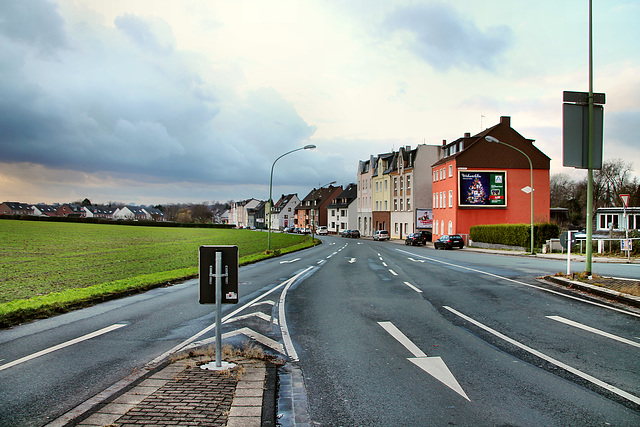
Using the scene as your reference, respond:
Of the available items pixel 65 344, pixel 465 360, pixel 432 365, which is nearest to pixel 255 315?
pixel 65 344

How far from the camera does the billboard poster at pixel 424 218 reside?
6575 cm

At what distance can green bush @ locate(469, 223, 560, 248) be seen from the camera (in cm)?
3509

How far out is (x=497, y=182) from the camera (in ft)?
167

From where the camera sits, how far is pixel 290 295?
1230cm

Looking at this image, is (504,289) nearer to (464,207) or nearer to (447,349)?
(447,349)

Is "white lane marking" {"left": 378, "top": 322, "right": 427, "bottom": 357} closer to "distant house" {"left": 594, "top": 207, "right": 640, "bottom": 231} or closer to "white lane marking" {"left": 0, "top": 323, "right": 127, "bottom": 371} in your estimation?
"white lane marking" {"left": 0, "top": 323, "right": 127, "bottom": 371}

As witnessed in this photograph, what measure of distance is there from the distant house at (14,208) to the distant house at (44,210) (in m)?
4.07

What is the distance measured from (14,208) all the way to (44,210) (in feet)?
57.0

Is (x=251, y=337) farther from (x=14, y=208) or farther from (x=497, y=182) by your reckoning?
(x=14, y=208)

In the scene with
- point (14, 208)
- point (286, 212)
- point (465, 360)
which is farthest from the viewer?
point (14, 208)

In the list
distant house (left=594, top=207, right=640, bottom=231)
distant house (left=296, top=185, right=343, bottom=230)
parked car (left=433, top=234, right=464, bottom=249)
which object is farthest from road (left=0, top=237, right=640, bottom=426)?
distant house (left=296, top=185, right=343, bottom=230)

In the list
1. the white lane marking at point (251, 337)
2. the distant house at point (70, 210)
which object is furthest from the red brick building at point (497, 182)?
the distant house at point (70, 210)

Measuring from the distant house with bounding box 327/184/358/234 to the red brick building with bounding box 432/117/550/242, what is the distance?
167 ft

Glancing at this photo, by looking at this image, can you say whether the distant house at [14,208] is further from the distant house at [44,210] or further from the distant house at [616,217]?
the distant house at [616,217]
